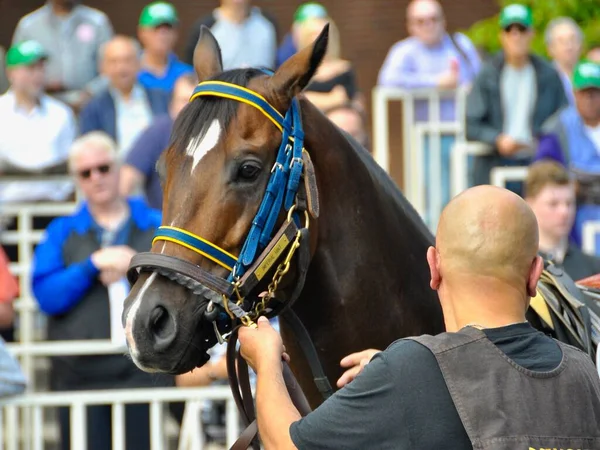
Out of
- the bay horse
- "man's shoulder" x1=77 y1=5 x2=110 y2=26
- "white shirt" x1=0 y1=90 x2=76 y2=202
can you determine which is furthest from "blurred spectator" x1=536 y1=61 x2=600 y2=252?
the bay horse

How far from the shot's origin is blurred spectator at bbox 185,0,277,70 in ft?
31.3

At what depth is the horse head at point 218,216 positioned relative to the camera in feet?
11.1

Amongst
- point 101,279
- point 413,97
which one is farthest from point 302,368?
point 413,97

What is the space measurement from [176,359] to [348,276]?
673mm

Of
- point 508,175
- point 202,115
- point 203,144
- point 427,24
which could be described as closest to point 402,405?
point 203,144

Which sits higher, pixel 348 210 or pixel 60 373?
pixel 348 210

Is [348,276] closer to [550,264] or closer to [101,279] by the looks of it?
[550,264]

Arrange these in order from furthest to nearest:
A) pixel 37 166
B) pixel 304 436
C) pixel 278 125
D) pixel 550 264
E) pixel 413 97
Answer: pixel 413 97 < pixel 37 166 < pixel 550 264 < pixel 278 125 < pixel 304 436

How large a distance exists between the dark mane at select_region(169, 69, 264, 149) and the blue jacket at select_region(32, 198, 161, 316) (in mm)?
2615

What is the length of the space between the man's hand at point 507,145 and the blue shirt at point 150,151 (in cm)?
258

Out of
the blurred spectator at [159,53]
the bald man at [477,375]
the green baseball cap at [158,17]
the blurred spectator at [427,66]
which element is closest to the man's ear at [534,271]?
the bald man at [477,375]

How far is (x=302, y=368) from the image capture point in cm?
383

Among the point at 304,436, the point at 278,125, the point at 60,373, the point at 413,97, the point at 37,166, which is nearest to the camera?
the point at 304,436

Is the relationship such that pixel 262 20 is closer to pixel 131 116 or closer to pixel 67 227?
pixel 131 116
